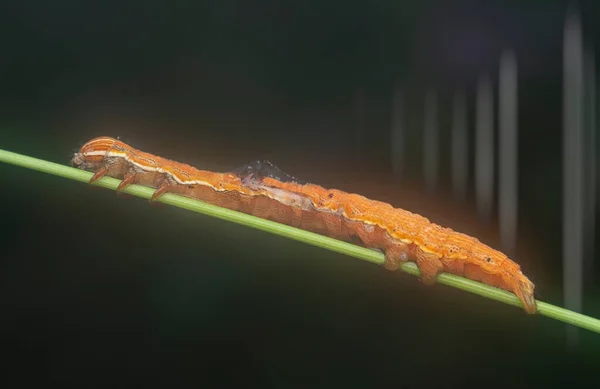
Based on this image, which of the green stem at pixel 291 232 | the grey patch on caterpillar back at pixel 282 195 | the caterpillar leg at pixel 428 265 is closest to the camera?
the green stem at pixel 291 232

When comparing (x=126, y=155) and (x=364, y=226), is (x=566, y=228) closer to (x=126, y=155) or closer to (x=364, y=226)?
(x=364, y=226)


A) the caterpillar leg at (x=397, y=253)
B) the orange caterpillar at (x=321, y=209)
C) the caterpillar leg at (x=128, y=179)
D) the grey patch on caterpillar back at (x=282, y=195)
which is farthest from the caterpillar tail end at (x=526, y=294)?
the caterpillar leg at (x=128, y=179)

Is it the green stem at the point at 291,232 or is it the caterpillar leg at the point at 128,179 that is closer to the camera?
the green stem at the point at 291,232

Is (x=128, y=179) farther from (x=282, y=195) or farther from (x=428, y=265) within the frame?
(x=428, y=265)

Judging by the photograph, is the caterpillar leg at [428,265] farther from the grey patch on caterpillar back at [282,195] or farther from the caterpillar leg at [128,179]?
the caterpillar leg at [128,179]

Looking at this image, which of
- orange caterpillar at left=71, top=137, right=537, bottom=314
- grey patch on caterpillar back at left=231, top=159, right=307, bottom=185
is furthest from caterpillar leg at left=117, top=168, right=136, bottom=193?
grey patch on caterpillar back at left=231, top=159, right=307, bottom=185

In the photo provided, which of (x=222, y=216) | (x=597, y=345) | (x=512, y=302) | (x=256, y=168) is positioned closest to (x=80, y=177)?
(x=222, y=216)

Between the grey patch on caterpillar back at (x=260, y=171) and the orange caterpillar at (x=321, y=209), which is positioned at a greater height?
the grey patch on caterpillar back at (x=260, y=171)

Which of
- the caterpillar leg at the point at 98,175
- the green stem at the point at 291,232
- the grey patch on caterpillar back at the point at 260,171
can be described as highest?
the grey patch on caterpillar back at the point at 260,171

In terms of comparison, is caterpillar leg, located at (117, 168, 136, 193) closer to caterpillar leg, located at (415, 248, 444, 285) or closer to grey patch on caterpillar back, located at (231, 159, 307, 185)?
grey patch on caterpillar back, located at (231, 159, 307, 185)
